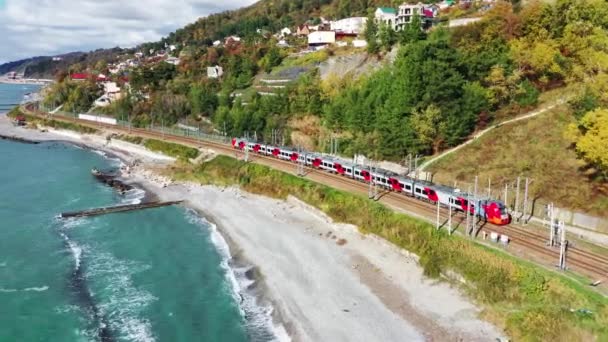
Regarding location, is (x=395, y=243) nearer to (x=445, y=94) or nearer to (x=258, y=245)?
(x=258, y=245)

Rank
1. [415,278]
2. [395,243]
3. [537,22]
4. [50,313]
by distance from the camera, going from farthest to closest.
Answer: [537,22]
[395,243]
[415,278]
[50,313]

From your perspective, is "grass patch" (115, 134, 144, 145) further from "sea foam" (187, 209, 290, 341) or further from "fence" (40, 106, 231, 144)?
"sea foam" (187, 209, 290, 341)

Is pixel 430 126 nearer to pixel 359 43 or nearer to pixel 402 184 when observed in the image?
pixel 402 184

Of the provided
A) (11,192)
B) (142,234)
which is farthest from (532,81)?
(11,192)

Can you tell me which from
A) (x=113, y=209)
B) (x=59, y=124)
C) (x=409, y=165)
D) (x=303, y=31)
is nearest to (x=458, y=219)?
(x=409, y=165)

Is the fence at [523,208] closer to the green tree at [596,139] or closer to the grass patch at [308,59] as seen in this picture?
the green tree at [596,139]

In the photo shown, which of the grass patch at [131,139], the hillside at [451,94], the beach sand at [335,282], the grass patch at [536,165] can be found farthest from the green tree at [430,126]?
the grass patch at [131,139]
